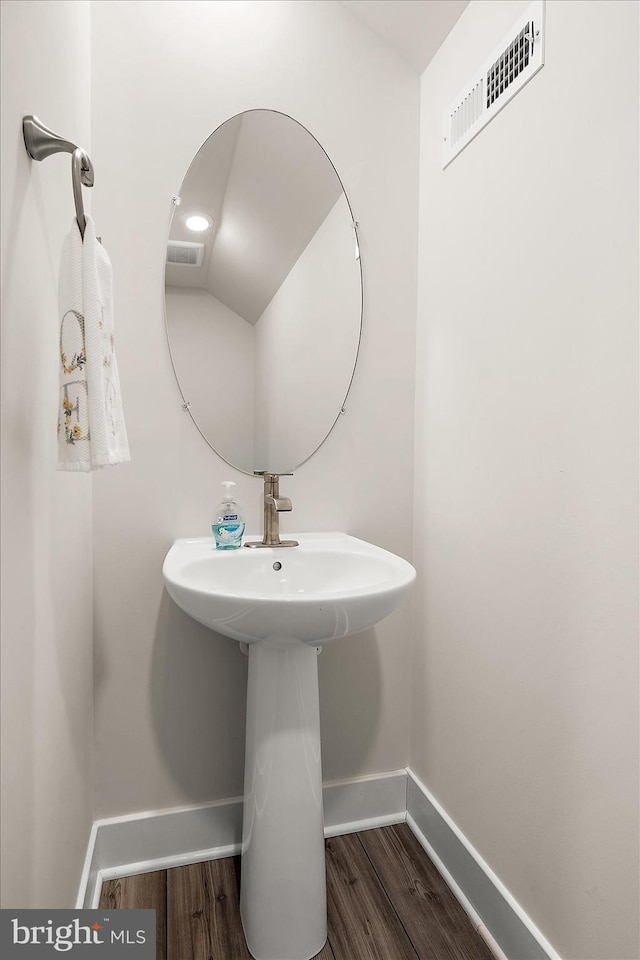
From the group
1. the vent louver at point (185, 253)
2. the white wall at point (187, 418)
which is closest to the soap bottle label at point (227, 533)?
the white wall at point (187, 418)

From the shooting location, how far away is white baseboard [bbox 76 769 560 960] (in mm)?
1210

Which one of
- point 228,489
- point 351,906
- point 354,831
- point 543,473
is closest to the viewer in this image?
point 543,473

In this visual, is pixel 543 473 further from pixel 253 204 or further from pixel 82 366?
pixel 253 204

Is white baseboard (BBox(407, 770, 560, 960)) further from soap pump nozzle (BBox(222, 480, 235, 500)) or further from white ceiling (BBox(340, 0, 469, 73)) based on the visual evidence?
white ceiling (BBox(340, 0, 469, 73))

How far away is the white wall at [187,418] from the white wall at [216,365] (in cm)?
4

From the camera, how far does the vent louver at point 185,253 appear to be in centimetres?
142

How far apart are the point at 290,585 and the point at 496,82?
4.03 ft

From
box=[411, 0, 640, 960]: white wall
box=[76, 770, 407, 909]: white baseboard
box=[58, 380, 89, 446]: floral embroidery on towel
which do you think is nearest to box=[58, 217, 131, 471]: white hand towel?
box=[58, 380, 89, 446]: floral embroidery on towel

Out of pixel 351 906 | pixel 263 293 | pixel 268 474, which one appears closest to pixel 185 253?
pixel 263 293

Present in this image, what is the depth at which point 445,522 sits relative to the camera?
148cm

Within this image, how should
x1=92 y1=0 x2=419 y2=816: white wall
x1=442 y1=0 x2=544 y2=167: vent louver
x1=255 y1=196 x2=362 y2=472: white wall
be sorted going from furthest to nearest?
x1=255 y1=196 x2=362 y2=472: white wall < x1=92 y1=0 x2=419 y2=816: white wall < x1=442 y1=0 x2=544 y2=167: vent louver

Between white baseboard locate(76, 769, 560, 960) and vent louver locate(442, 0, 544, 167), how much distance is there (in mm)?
1675

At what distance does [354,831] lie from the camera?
1604 mm

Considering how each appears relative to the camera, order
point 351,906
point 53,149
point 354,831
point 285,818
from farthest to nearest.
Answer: point 354,831
point 351,906
point 285,818
point 53,149
